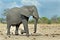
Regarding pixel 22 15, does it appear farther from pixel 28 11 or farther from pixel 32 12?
pixel 32 12

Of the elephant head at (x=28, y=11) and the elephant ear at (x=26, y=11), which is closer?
the elephant head at (x=28, y=11)

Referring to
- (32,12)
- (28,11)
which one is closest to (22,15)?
(28,11)

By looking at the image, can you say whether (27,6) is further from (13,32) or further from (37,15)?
(13,32)

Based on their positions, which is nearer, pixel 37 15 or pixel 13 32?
pixel 37 15

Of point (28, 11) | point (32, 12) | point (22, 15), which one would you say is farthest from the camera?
point (22, 15)

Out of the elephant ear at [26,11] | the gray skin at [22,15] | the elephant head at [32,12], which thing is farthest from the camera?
the elephant ear at [26,11]

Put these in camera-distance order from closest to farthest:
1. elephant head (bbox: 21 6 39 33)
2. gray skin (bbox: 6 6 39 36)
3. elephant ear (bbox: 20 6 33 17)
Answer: elephant head (bbox: 21 6 39 33)
gray skin (bbox: 6 6 39 36)
elephant ear (bbox: 20 6 33 17)

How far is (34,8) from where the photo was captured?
18500mm

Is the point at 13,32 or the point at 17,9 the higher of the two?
the point at 17,9

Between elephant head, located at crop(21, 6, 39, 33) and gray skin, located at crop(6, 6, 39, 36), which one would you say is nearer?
elephant head, located at crop(21, 6, 39, 33)

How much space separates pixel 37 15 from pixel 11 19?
5.90 feet

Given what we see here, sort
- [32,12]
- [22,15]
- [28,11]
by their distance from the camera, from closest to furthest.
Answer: [32,12] < [28,11] < [22,15]

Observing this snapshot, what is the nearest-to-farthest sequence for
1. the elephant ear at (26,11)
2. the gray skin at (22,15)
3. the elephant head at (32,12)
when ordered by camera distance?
the elephant head at (32,12)
the gray skin at (22,15)
the elephant ear at (26,11)

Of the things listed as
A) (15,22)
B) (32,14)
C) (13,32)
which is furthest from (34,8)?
(13,32)
